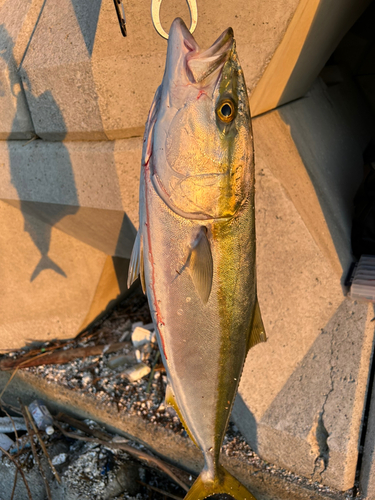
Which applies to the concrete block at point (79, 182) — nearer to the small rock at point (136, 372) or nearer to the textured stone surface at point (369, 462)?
the small rock at point (136, 372)

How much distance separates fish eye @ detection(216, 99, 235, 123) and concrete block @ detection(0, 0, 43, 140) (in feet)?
5.14

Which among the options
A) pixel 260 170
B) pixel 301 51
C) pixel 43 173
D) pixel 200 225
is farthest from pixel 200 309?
pixel 301 51

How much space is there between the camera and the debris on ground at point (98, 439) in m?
2.56

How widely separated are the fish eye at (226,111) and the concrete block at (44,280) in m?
2.17

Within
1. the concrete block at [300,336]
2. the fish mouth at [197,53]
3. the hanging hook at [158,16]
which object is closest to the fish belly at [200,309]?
the fish mouth at [197,53]

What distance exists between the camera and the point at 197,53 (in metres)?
1.08

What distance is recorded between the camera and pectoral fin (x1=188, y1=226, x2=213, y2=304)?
1226 mm

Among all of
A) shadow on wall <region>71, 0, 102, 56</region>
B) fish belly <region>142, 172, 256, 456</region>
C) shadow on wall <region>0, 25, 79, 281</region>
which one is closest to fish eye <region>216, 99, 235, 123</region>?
fish belly <region>142, 172, 256, 456</region>

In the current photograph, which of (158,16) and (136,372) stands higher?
(158,16)

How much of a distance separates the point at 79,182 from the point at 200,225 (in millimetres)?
1321

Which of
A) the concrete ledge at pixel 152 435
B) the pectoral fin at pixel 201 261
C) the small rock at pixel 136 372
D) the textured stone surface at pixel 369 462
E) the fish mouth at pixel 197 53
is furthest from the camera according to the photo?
the small rock at pixel 136 372

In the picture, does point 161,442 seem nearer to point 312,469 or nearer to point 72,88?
point 312,469

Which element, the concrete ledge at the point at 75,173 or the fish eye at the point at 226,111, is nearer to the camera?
the fish eye at the point at 226,111

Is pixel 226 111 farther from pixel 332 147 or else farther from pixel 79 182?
pixel 332 147
